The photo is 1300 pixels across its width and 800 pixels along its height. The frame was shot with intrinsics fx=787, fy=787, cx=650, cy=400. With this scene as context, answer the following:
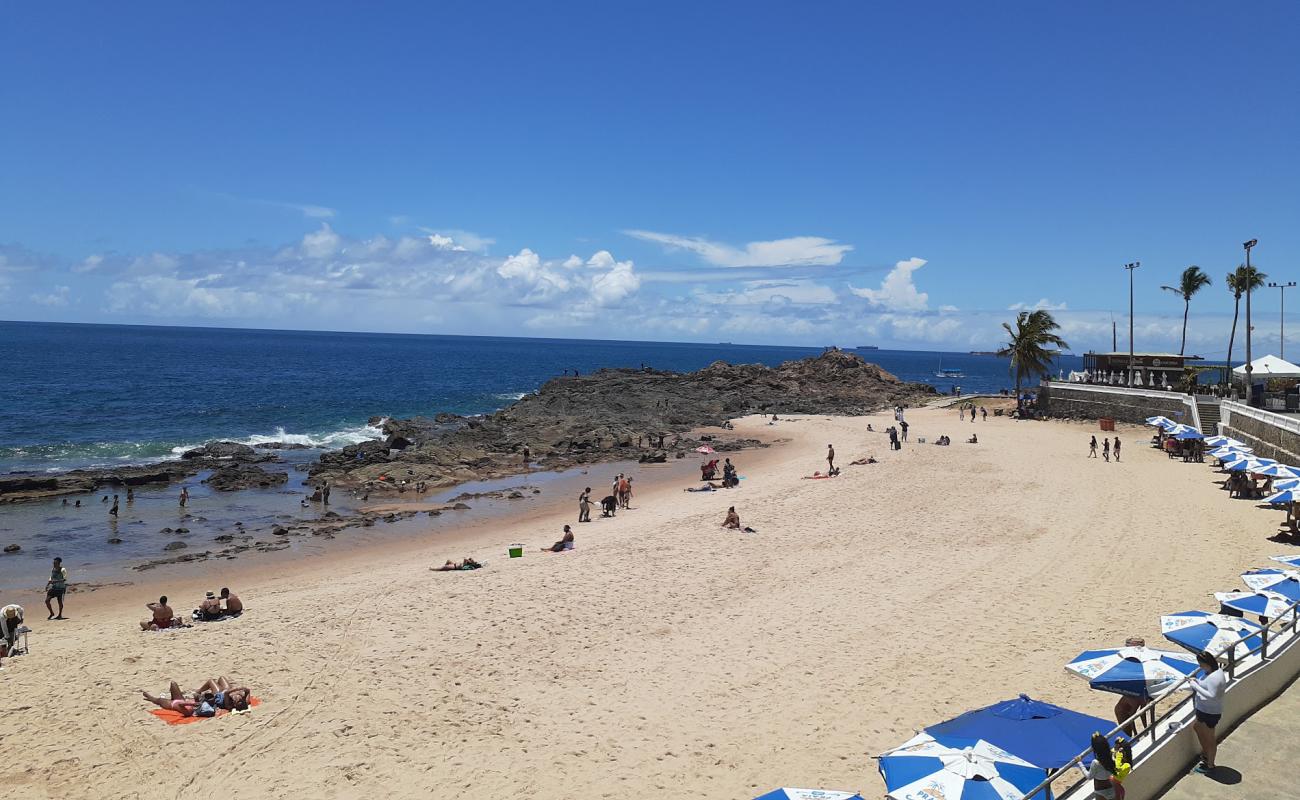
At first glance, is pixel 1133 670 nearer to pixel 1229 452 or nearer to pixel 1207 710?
pixel 1207 710

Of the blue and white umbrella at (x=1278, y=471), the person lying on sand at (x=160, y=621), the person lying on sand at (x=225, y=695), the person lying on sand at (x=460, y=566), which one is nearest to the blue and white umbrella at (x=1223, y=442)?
the blue and white umbrella at (x=1278, y=471)

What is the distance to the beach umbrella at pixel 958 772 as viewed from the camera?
22.7 feet

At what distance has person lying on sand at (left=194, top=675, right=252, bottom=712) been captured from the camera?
11.9 metres

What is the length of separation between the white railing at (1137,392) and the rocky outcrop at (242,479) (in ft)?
137

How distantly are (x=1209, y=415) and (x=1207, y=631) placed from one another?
33.3 metres

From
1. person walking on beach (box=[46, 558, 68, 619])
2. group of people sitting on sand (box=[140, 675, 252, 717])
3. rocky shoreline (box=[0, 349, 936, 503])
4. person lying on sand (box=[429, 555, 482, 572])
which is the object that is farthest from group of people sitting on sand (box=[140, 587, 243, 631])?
rocky shoreline (box=[0, 349, 936, 503])

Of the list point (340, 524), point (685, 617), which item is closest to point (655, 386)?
point (340, 524)

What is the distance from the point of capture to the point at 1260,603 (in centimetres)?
1153

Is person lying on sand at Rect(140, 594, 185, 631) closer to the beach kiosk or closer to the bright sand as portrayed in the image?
the bright sand

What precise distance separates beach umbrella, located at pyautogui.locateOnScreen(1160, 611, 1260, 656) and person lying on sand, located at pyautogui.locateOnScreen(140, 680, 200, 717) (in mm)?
13888

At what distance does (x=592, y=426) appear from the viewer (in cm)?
4784

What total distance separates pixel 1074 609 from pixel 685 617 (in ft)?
24.3

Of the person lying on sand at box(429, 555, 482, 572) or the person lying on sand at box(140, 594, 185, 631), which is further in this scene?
the person lying on sand at box(429, 555, 482, 572)

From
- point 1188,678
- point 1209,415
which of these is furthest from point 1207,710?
point 1209,415
